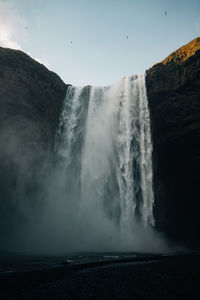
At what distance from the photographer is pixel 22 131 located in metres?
19.2

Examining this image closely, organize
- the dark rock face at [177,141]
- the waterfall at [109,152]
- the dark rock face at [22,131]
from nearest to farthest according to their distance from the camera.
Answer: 1. the dark rock face at [22,131]
2. the dark rock face at [177,141]
3. the waterfall at [109,152]

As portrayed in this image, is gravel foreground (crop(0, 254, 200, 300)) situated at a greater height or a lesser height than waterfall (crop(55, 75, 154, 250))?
lesser

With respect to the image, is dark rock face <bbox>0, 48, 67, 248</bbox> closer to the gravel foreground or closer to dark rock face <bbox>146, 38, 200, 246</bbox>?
dark rock face <bbox>146, 38, 200, 246</bbox>

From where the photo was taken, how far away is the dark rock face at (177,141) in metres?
18.0

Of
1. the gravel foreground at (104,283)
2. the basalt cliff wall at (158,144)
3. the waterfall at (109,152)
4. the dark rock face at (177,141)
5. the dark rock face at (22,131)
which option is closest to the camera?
the gravel foreground at (104,283)

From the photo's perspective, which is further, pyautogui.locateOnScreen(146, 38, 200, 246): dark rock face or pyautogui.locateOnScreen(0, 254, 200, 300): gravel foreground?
Result: pyautogui.locateOnScreen(146, 38, 200, 246): dark rock face

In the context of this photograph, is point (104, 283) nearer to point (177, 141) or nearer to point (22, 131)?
point (177, 141)

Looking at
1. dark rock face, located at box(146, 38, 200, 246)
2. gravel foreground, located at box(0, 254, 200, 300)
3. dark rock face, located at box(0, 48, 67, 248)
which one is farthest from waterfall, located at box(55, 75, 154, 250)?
gravel foreground, located at box(0, 254, 200, 300)

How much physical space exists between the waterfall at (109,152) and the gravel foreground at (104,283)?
10.6 metres

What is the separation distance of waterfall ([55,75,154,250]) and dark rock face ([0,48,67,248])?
1.89m

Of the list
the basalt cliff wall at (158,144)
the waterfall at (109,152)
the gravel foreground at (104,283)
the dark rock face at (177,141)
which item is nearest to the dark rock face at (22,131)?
the basalt cliff wall at (158,144)

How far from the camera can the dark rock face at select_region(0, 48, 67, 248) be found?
57.1ft

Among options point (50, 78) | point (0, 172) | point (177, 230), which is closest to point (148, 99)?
point (50, 78)

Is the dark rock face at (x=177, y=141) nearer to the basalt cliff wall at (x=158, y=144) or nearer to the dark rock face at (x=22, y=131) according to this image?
the basalt cliff wall at (x=158, y=144)
